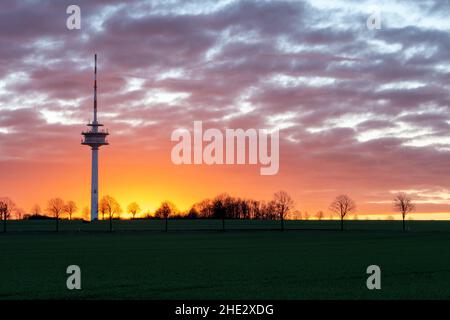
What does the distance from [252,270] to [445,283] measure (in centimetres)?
1205

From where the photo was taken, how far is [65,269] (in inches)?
1750

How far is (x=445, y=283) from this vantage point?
35656 millimetres

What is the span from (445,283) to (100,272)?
19.3m
